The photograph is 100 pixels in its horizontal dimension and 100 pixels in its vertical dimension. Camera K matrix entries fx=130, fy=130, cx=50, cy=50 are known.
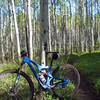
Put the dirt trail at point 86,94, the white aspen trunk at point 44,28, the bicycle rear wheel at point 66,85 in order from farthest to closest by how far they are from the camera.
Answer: the dirt trail at point 86,94 → the bicycle rear wheel at point 66,85 → the white aspen trunk at point 44,28

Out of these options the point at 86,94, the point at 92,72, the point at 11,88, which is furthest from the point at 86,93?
the point at 11,88

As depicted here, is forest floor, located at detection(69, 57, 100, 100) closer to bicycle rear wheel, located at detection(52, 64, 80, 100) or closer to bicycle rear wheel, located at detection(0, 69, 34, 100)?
bicycle rear wheel, located at detection(52, 64, 80, 100)

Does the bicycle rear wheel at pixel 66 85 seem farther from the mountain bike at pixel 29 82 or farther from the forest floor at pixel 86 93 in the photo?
the forest floor at pixel 86 93

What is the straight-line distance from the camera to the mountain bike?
277cm

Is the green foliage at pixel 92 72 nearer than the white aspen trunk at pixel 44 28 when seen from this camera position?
No

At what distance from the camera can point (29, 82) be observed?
2.88 m

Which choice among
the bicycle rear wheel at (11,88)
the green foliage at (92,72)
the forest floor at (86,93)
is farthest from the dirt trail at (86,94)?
the bicycle rear wheel at (11,88)

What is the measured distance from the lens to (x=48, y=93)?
348cm

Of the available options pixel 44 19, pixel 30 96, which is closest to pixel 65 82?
pixel 30 96

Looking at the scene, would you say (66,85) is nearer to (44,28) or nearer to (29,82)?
(29,82)

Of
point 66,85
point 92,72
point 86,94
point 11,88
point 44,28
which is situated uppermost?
point 44,28

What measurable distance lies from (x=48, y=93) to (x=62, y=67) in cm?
81

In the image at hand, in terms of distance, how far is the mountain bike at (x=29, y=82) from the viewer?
2.77 metres

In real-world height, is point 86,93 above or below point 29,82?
below
